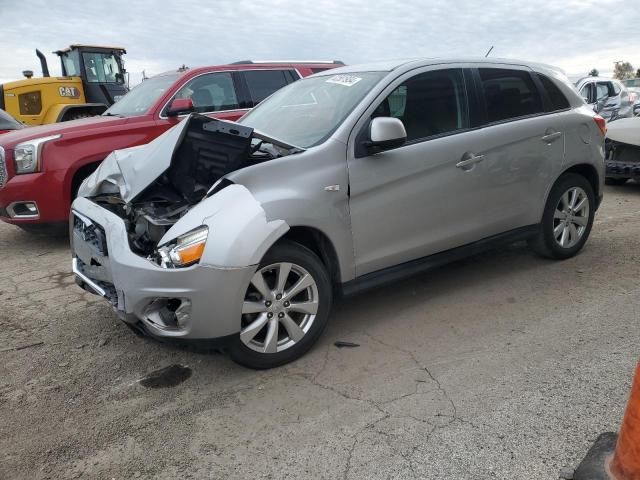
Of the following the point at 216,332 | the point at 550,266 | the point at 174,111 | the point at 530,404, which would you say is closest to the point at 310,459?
the point at 216,332

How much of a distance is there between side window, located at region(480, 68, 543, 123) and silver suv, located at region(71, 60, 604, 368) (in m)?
0.01

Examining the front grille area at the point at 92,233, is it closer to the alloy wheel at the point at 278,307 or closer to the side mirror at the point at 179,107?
the alloy wheel at the point at 278,307

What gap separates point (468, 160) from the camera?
4.06 meters

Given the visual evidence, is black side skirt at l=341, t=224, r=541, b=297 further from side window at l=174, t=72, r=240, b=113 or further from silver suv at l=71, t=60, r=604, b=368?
side window at l=174, t=72, r=240, b=113

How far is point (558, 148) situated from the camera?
4660mm

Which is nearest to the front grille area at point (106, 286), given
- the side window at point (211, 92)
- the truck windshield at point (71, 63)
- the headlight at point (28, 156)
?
the headlight at point (28, 156)

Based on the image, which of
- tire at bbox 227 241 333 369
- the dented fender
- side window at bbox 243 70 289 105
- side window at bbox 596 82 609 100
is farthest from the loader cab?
side window at bbox 596 82 609 100

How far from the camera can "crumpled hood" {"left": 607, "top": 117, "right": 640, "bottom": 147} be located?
7.98 meters

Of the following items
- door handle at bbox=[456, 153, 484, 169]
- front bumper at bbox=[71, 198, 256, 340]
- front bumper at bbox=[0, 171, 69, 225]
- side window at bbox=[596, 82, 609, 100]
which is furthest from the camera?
side window at bbox=[596, 82, 609, 100]

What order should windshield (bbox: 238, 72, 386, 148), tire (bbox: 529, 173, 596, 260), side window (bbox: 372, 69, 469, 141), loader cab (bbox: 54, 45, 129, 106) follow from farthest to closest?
loader cab (bbox: 54, 45, 129, 106) → tire (bbox: 529, 173, 596, 260) → side window (bbox: 372, 69, 469, 141) → windshield (bbox: 238, 72, 386, 148)

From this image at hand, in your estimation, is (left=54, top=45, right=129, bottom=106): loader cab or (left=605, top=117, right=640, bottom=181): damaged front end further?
(left=54, top=45, right=129, bottom=106): loader cab

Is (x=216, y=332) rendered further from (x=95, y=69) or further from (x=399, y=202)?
(x=95, y=69)

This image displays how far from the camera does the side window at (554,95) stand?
4.76 m

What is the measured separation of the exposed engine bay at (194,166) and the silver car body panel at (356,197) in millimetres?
92
